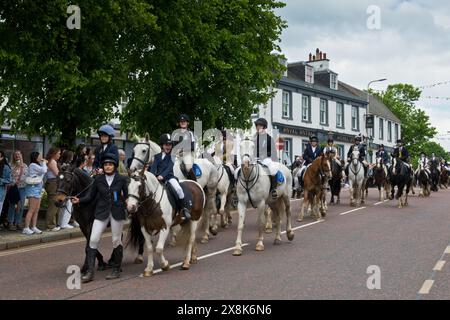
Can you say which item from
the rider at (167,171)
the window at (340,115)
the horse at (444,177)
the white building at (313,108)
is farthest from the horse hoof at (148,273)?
the window at (340,115)

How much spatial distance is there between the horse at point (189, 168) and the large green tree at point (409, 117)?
59661mm

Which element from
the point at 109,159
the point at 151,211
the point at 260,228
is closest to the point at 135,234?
the point at 151,211

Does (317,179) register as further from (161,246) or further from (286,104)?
(286,104)

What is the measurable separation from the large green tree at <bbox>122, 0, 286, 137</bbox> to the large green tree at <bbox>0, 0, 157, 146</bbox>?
928mm

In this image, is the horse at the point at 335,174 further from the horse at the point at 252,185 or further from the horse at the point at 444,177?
the horse at the point at 444,177

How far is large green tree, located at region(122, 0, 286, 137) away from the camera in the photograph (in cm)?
1653

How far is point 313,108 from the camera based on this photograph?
44312mm

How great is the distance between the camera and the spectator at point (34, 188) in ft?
41.8

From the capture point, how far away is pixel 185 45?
17.3 m

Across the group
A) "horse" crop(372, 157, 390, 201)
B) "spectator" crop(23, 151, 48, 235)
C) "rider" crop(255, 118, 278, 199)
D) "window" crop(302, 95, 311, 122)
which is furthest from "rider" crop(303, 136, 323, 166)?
"window" crop(302, 95, 311, 122)

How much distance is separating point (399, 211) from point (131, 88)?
10.5m

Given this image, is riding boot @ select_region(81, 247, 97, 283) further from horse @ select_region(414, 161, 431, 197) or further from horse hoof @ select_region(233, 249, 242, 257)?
horse @ select_region(414, 161, 431, 197)

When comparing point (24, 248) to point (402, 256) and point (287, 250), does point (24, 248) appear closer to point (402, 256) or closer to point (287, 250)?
point (287, 250)
